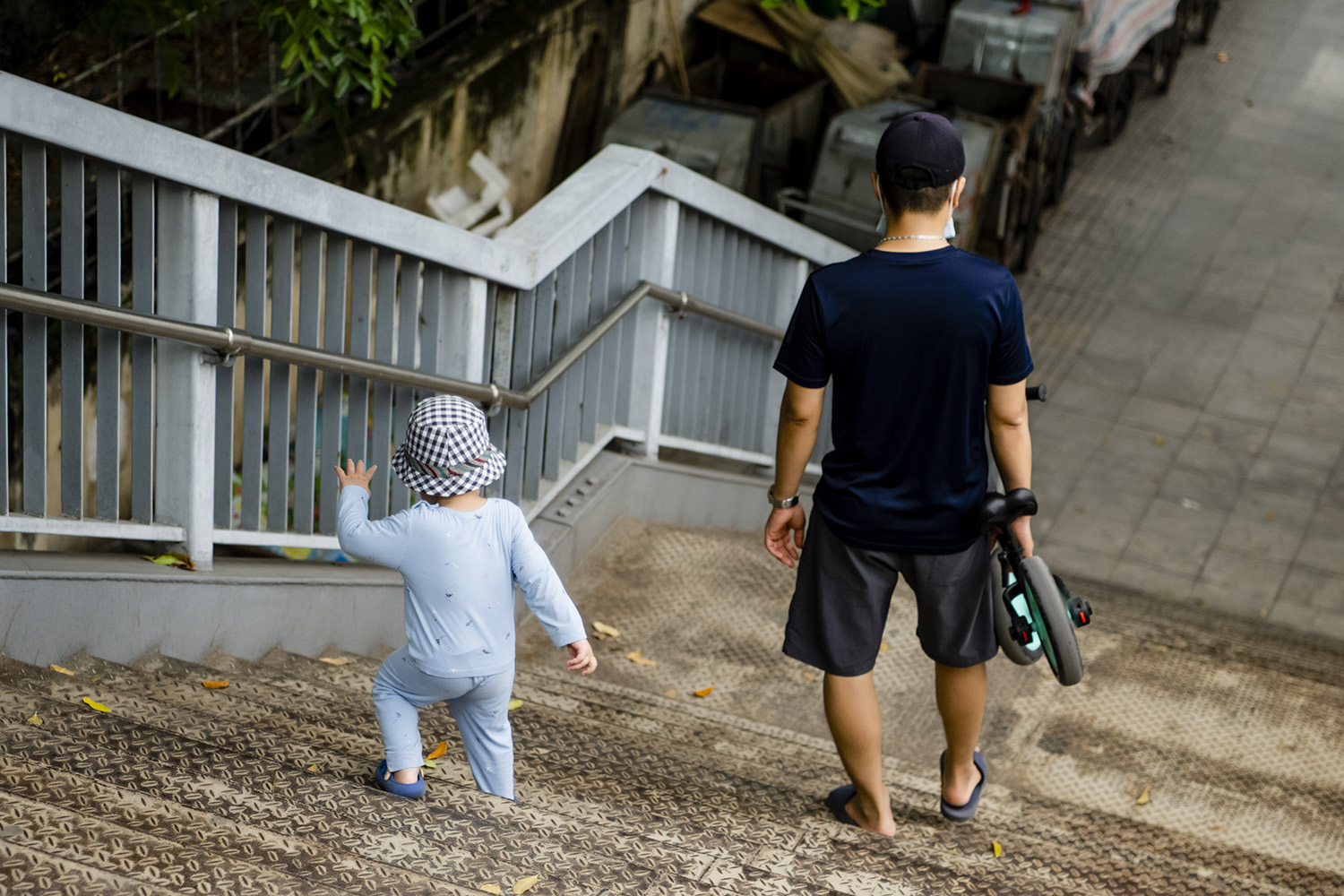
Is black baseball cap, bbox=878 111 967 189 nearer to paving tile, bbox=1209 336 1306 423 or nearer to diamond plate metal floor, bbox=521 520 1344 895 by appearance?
diamond plate metal floor, bbox=521 520 1344 895

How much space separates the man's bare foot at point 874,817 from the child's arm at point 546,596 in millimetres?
843

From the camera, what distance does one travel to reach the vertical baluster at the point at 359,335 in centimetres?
371

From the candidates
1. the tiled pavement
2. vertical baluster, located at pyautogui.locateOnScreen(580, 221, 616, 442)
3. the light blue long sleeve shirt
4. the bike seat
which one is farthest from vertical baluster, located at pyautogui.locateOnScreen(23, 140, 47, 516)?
the tiled pavement

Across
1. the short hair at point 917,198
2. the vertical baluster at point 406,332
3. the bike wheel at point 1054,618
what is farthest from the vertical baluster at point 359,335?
the bike wheel at point 1054,618

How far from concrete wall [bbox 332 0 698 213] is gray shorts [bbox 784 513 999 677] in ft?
13.8

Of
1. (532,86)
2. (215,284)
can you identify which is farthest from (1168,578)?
(215,284)

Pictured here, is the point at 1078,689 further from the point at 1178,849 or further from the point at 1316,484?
the point at 1316,484

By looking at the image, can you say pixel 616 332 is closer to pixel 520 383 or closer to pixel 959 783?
pixel 520 383

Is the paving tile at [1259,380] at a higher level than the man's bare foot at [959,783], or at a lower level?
lower

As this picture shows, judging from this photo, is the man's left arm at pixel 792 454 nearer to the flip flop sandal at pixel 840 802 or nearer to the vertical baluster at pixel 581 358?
the flip flop sandal at pixel 840 802

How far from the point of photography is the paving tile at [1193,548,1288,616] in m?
7.13

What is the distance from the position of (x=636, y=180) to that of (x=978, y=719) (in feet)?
6.94

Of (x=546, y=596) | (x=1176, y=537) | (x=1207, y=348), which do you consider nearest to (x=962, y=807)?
(x=546, y=596)

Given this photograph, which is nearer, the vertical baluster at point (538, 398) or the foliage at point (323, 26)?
the foliage at point (323, 26)
